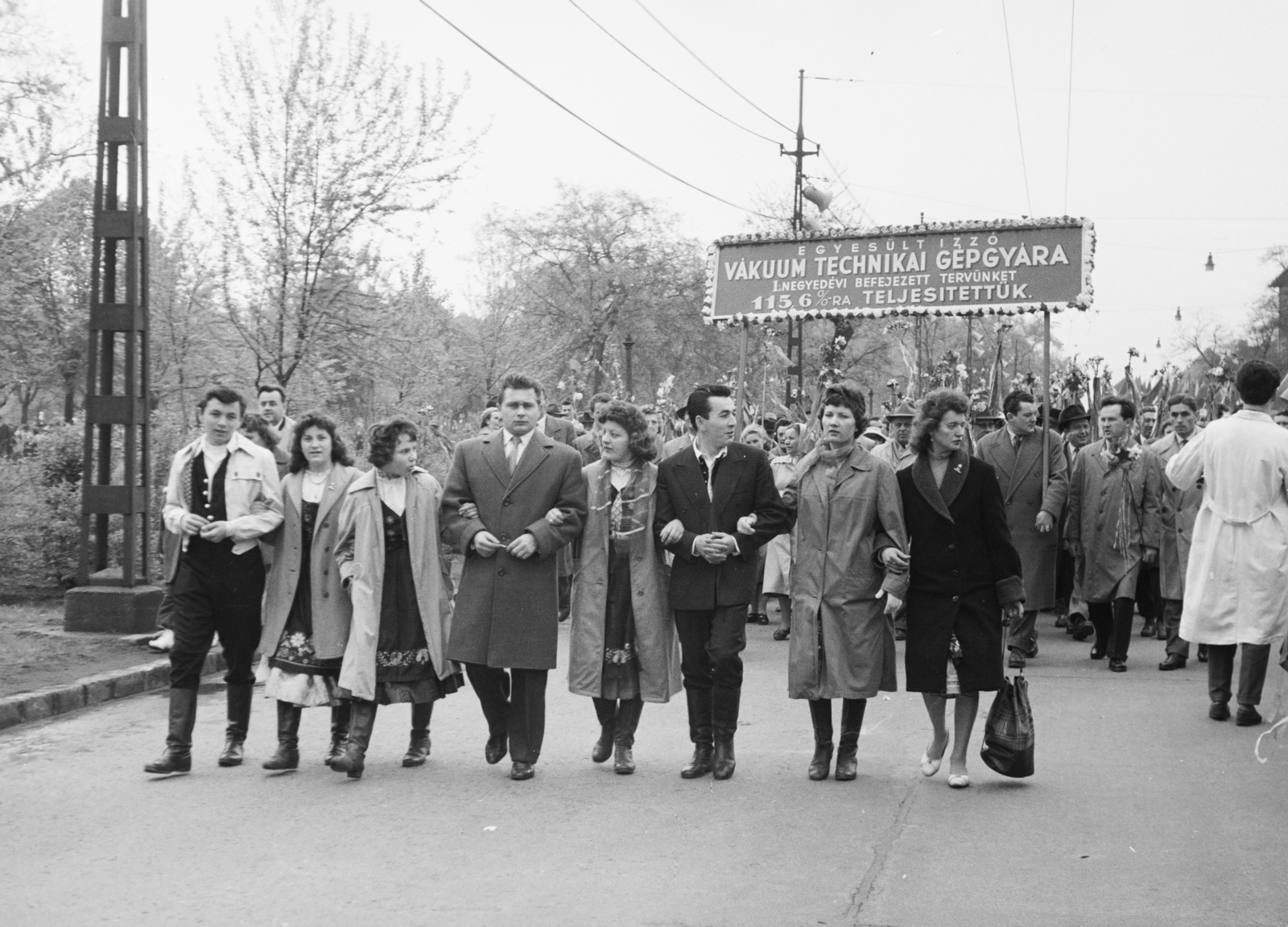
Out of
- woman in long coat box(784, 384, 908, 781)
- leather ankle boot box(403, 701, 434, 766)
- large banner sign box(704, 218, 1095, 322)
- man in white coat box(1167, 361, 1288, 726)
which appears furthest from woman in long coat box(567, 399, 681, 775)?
large banner sign box(704, 218, 1095, 322)

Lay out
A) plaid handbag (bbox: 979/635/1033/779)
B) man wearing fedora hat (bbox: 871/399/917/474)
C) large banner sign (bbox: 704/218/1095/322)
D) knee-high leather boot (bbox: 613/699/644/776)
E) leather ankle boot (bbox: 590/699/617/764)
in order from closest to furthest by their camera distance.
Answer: plaid handbag (bbox: 979/635/1033/779), knee-high leather boot (bbox: 613/699/644/776), leather ankle boot (bbox: 590/699/617/764), man wearing fedora hat (bbox: 871/399/917/474), large banner sign (bbox: 704/218/1095/322)

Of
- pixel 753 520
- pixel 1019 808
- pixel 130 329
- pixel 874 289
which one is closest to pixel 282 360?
pixel 130 329

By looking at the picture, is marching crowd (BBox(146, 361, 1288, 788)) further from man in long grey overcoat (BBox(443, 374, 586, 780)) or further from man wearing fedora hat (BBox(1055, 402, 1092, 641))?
man wearing fedora hat (BBox(1055, 402, 1092, 641))

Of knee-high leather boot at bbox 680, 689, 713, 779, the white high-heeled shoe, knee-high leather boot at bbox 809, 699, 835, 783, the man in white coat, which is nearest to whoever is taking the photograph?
the white high-heeled shoe

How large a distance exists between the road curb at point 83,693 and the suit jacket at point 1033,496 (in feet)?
20.8

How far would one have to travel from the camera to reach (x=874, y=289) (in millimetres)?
12602

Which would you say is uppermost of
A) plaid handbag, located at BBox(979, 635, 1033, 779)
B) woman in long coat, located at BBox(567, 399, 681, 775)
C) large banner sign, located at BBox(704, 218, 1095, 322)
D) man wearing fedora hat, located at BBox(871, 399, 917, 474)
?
large banner sign, located at BBox(704, 218, 1095, 322)

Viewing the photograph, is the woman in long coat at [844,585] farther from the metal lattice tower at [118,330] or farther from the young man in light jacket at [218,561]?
the metal lattice tower at [118,330]

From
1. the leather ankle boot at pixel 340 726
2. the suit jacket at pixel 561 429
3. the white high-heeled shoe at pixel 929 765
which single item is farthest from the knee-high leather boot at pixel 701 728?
the suit jacket at pixel 561 429

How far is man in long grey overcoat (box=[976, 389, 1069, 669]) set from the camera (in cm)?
1095

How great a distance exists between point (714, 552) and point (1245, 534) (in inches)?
127

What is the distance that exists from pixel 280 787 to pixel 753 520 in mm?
2583

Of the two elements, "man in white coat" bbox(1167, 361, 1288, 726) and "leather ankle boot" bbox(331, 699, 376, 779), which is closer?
"leather ankle boot" bbox(331, 699, 376, 779)

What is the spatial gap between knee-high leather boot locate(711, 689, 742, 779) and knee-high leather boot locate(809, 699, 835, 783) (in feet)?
1.25
